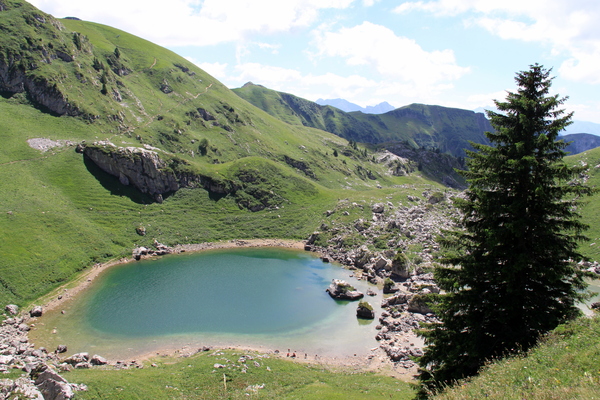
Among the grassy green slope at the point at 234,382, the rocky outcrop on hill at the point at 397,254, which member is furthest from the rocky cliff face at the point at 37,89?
the grassy green slope at the point at 234,382

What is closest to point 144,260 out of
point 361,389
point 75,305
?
point 75,305

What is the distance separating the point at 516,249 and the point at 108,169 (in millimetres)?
112126

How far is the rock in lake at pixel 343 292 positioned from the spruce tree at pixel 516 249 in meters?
40.4

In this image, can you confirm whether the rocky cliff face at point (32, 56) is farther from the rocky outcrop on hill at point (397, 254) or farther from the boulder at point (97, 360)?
the boulder at point (97, 360)

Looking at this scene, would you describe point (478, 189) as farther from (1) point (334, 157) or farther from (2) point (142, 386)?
(1) point (334, 157)

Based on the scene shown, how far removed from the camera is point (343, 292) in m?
60.5

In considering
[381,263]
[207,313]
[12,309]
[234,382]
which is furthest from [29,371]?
[381,263]

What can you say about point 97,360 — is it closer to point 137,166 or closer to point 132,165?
point 137,166

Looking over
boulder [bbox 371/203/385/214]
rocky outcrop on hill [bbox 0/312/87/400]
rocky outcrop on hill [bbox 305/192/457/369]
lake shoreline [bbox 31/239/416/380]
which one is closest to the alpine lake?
lake shoreline [bbox 31/239/416/380]

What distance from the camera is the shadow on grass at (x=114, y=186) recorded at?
100m

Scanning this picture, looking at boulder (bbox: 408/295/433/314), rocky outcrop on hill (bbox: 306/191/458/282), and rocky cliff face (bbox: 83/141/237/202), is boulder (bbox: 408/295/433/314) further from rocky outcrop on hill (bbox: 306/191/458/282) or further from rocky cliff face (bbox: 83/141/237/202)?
rocky cliff face (bbox: 83/141/237/202)

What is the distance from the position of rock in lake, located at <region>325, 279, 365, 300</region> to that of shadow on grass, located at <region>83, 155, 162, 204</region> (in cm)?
6909

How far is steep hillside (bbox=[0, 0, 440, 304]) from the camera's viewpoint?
7300 cm

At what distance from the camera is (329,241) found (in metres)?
91.4
